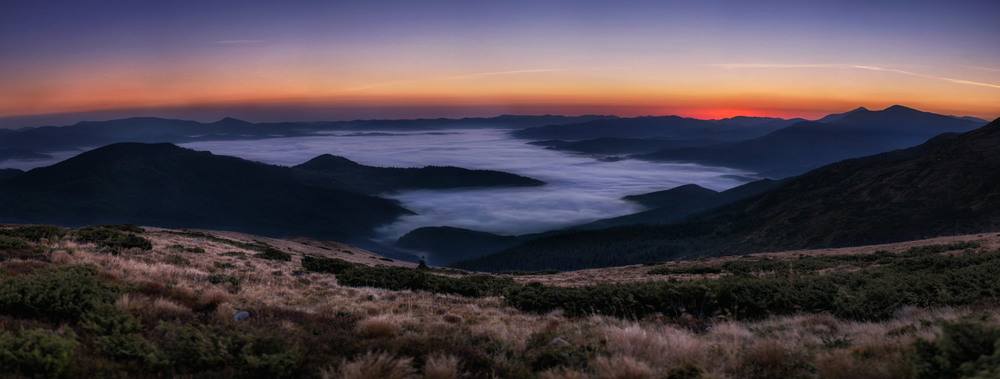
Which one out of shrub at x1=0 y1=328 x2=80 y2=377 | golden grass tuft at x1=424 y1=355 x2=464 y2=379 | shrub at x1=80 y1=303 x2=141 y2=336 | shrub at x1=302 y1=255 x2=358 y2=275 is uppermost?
shrub at x1=0 y1=328 x2=80 y2=377

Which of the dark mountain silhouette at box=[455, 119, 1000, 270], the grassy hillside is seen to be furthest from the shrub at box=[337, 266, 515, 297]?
the dark mountain silhouette at box=[455, 119, 1000, 270]

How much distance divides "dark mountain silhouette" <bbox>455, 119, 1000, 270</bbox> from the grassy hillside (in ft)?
380

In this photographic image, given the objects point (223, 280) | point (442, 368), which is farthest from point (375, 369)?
point (223, 280)

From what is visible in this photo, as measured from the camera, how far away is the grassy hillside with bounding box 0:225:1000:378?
492 centimetres

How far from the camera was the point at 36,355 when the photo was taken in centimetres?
430

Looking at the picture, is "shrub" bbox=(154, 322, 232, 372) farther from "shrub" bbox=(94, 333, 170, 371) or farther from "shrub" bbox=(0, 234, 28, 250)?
"shrub" bbox=(0, 234, 28, 250)

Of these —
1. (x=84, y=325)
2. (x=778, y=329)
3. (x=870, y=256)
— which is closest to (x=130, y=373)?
(x=84, y=325)

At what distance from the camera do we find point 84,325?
5.74m

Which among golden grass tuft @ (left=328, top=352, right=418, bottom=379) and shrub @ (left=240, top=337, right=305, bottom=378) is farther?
shrub @ (left=240, top=337, right=305, bottom=378)

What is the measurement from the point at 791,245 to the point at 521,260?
74023mm

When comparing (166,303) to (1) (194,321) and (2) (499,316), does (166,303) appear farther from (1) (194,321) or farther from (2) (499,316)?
(2) (499,316)

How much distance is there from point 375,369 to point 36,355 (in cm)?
321

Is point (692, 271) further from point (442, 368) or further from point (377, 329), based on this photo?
point (442, 368)

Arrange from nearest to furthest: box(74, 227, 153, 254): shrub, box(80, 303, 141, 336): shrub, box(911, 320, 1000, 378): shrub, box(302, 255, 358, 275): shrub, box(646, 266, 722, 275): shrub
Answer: box(911, 320, 1000, 378): shrub, box(80, 303, 141, 336): shrub, box(74, 227, 153, 254): shrub, box(302, 255, 358, 275): shrub, box(646, 266, 722, 275): shrub
